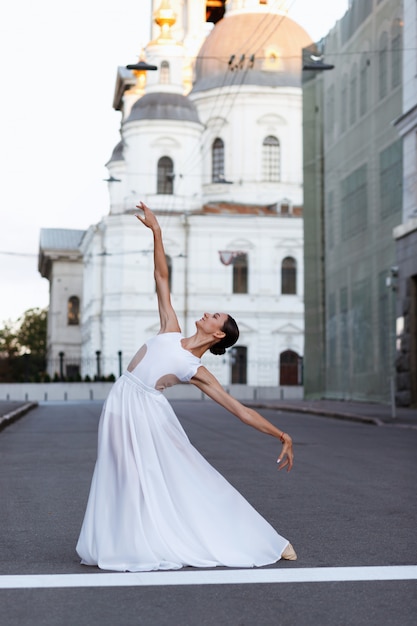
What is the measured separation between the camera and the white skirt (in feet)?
24.2

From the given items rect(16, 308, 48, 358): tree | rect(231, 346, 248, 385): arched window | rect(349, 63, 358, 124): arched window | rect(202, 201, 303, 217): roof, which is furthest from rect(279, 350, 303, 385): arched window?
rect(16, 308, 48, 358): tree

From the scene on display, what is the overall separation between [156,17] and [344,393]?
47.6 metres

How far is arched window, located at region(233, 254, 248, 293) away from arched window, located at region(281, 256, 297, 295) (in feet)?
8.61

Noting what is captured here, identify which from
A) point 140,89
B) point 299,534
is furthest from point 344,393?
point 140,89

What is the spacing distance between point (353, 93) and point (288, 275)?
40.3m

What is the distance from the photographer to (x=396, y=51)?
4106cm

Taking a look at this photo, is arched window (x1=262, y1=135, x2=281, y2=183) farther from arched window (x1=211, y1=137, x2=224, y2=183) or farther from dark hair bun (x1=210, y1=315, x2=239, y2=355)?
dark hair bun (x1=210, y1=315, x2=239, y2=355)

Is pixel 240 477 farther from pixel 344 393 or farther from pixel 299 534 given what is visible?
pixel 344 393

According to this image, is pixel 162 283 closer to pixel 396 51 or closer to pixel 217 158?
pixel 396 51

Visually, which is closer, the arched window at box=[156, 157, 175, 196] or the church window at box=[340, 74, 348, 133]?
the church window at box=[340, 74, 348, 133]

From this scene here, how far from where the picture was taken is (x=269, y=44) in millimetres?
91500

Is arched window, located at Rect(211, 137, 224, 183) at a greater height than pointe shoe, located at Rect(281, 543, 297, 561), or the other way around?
arched window, located at Rect(211, 137, 224, 183)

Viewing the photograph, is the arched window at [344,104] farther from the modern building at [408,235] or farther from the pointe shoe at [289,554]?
the pointe shoe at [289,554]

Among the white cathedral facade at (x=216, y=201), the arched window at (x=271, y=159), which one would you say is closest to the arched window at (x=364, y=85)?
the white cathedral facade at (x=216, y=201)
